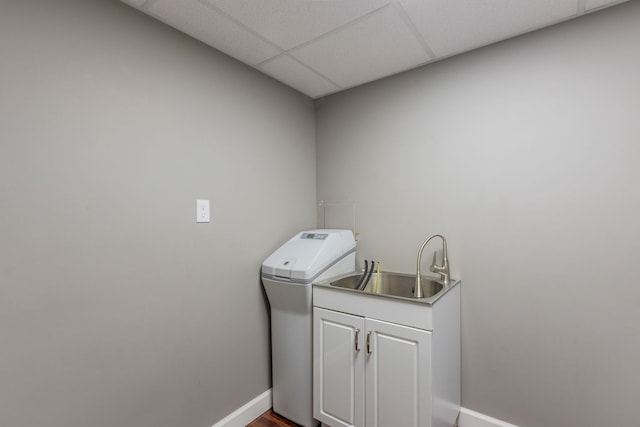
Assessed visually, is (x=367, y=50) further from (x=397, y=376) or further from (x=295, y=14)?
(x=397, y=376)

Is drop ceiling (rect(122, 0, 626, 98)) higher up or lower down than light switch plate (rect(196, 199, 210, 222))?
higher up

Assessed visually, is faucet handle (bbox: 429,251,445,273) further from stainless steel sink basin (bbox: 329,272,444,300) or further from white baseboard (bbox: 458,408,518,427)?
white baseboard (bbox: 458,408,518,427)

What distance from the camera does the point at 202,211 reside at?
1655mm

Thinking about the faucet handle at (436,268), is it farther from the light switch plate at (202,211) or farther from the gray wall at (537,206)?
the light switch plate at (202,211)

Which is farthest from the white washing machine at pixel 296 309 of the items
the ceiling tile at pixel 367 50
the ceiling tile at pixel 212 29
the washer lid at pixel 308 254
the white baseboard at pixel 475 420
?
the ceiling tile at pixel 212 29

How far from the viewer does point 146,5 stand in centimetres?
138

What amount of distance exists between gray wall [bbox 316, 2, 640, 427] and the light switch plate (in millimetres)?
1193

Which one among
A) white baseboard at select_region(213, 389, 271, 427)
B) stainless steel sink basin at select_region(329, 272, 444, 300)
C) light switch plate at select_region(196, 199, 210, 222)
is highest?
light switch plate at select_region(196, 199, 210, 222)

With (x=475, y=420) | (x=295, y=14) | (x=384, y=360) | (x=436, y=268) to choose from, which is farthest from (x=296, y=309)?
(x=295, y=14)

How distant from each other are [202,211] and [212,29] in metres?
0.95

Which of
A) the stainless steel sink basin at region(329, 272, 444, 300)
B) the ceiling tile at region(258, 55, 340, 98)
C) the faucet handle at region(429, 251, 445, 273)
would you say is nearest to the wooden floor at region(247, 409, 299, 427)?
the stainless steel sink basin at region(329, 272, 444, 300)

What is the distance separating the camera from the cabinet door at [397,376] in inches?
55.0

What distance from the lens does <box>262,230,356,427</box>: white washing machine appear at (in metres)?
1.79

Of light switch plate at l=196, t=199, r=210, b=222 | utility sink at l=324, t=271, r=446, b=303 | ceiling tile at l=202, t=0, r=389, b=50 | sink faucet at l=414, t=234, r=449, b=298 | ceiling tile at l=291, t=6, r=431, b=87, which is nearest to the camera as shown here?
ceiling tile at l=202, t=0, r=389, b=50
